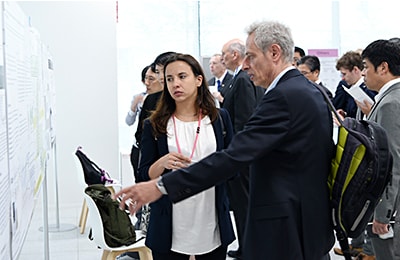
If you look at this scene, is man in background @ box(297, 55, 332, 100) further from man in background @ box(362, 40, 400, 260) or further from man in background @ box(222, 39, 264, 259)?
man in background @ box(362, 40, 400, 260)

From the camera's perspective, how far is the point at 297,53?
18.2 ft

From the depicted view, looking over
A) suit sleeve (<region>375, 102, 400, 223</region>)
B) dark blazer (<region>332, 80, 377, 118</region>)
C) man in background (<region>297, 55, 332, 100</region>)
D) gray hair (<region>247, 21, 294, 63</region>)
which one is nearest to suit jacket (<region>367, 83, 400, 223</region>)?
suit sleeve (<region>375, 102, 400, 223</region>)

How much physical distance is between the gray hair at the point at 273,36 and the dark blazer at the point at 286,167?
0.09 m

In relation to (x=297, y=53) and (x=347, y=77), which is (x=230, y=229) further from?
(x=297, y=53)

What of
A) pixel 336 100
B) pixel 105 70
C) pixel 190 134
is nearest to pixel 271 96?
pixel 190 134

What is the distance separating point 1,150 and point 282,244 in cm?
98

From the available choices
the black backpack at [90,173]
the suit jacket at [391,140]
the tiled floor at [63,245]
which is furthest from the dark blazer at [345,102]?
the black backpack at [90,173]

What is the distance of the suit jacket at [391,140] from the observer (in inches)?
104

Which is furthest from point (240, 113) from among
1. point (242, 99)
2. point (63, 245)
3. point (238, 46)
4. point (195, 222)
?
point (63, 245)

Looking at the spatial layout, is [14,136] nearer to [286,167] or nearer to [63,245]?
[286,167]

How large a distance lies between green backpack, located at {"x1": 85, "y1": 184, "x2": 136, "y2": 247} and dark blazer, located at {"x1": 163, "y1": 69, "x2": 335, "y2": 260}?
151cm

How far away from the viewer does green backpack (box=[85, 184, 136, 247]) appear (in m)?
3.22

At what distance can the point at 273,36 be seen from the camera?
6.26 feet

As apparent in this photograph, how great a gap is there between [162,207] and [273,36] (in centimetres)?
89
